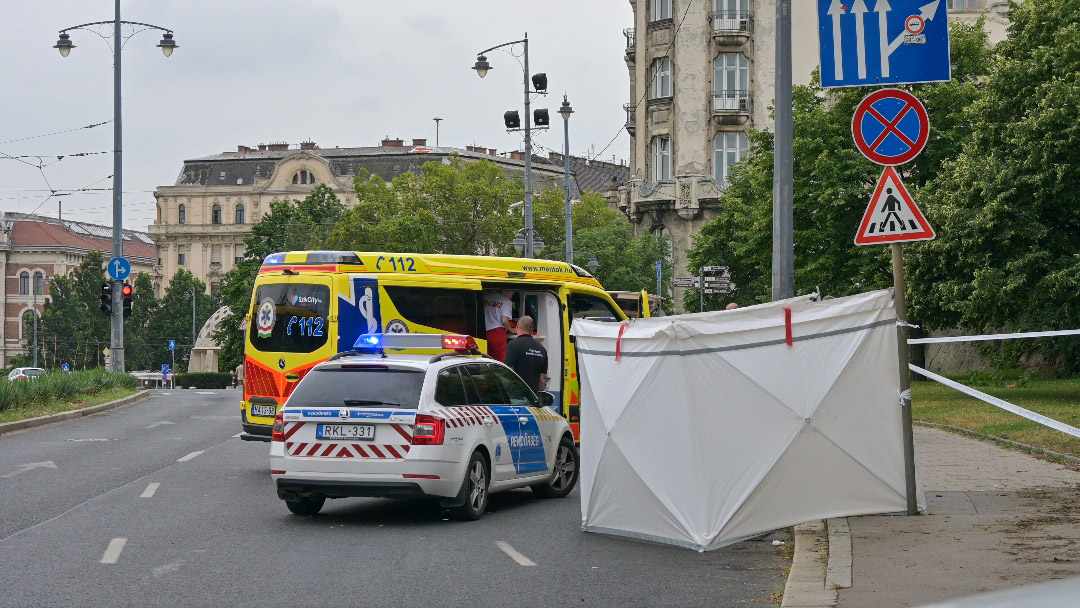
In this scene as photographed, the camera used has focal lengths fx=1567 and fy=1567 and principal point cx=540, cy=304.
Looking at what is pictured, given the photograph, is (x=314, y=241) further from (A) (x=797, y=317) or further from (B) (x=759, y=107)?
(A) (x=797, y=317)

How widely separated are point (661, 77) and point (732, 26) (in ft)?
13.0

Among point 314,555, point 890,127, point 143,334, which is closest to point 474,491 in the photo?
point 314,555

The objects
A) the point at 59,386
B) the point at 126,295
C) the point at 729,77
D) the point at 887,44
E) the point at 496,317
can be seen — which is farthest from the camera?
the point at 729,77

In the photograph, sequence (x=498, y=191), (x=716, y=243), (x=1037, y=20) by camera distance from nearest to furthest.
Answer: (x=1037, y=20) < (x=716, y=243) < (x=498, y=191)

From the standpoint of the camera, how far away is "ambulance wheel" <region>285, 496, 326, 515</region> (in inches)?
557

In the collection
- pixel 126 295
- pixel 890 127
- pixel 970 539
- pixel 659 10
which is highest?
pixel 659 10

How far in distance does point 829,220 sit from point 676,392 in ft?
106

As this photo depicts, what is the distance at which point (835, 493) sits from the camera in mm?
12062

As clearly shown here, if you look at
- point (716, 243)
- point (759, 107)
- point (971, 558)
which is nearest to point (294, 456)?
point (971, 558)

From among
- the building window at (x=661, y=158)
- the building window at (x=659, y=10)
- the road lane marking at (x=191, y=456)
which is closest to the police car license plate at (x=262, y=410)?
the road lane marking at (x=191, y=456)

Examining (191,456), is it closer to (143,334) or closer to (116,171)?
(116,171)

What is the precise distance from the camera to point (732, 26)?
71.8 m

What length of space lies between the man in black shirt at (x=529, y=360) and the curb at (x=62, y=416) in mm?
12994

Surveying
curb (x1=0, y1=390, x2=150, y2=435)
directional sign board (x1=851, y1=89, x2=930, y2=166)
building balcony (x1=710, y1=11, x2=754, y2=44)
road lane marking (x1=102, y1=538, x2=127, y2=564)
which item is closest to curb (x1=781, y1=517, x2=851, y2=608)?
directional sign board (x1=851, y1=89, x2=930, y2=166)
